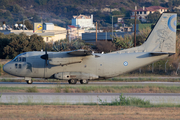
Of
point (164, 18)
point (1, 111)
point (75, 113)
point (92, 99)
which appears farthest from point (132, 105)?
point (164, 18)

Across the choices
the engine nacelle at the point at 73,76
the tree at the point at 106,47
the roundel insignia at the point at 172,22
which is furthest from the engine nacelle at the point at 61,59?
the tree at the point at 106,47

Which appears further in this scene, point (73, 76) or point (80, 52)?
point (73, 76)

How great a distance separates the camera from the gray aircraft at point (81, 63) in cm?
2603

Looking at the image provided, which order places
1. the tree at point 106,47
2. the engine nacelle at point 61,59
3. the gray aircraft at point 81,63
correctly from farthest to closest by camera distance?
the tree at point 106,47 → the gray aircraft at point 81,63 → the engine nacelle at point 61,59

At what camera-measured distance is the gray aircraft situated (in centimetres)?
2603

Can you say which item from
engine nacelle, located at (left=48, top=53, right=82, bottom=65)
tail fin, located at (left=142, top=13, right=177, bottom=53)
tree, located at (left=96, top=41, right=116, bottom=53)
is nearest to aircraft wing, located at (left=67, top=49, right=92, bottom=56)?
engine nacelle, located at (left=48, top=53, right=82, bottom=65)

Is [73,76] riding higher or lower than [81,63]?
lower

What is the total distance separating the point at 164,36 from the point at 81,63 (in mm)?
9433

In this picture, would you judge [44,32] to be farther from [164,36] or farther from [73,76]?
[164,36]

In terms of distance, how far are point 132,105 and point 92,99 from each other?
2992 millimetres

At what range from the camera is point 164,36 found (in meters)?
27.7

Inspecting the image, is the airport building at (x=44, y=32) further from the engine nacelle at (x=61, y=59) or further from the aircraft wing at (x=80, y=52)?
the aircraft wing at (x=80, y=52)

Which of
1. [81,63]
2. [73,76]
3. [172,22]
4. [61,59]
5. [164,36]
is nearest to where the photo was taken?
[61,59]

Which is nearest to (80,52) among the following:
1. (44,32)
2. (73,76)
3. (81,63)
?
(81,63)
